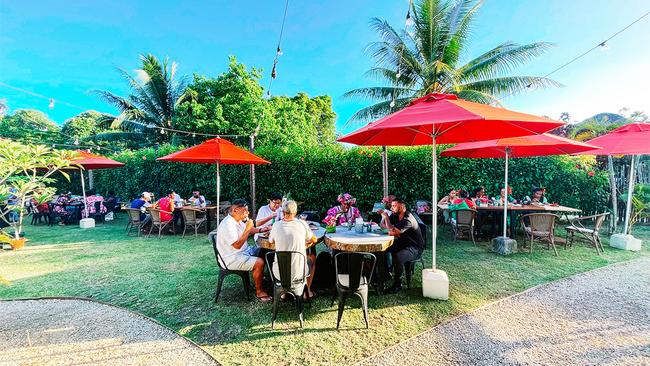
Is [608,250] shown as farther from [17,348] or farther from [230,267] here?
Result: [17,348]

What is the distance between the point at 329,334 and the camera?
3.14 meters

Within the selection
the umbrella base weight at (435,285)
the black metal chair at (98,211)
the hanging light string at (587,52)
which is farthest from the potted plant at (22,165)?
the hanging light string at (587,52)

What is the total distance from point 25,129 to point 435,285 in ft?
144

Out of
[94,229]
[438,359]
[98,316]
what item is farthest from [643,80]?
[94,229]

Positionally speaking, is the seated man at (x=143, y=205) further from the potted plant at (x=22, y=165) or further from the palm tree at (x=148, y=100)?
the palm tree at (x=148, y=100)

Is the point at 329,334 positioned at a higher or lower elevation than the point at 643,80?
lower

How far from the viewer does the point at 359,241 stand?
12.3 ft

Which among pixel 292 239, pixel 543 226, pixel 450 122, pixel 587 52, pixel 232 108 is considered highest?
pixel 232 108

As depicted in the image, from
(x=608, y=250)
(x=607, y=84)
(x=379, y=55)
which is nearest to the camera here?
(x=608, y=250)

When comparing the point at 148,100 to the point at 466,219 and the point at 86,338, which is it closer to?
the point at 86,338

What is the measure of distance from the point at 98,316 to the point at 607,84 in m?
15.0

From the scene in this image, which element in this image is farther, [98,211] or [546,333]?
[98,211]

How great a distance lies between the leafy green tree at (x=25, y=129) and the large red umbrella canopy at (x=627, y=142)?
1528 inches

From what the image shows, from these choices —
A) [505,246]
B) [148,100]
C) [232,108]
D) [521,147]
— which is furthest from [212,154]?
[148,100]
